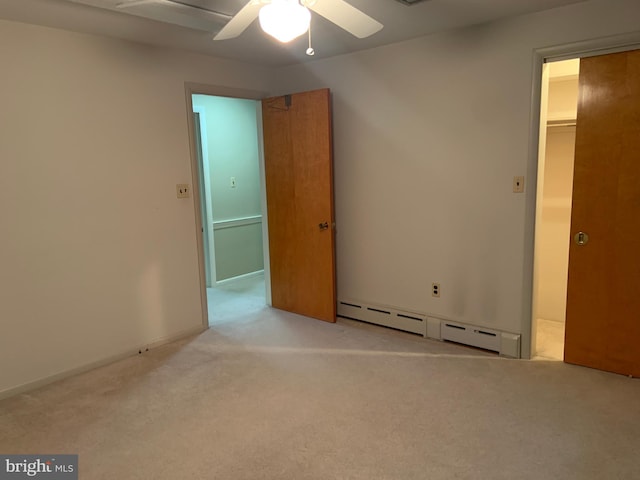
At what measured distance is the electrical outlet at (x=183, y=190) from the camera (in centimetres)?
352

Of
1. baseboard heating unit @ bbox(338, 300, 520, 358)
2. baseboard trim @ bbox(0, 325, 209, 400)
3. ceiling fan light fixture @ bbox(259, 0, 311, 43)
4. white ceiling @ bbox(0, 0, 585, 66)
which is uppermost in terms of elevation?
white ceiling @ bbox(0, 0, 585, 66)

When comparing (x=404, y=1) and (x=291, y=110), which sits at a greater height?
(x=404, y=1)

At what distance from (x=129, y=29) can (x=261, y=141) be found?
5.20 feet

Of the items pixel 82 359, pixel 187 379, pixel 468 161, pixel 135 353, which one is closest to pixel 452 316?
pixel 468 161

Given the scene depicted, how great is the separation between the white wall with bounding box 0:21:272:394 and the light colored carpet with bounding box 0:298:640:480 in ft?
1.06

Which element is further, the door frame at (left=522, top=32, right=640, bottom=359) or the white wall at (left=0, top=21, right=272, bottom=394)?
the white wall at (left=0, top=21, right=272, bottom=394)

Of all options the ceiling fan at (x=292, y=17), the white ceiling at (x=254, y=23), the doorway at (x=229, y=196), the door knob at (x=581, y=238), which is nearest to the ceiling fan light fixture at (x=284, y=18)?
the ceiling fan at (x=292, y=17)

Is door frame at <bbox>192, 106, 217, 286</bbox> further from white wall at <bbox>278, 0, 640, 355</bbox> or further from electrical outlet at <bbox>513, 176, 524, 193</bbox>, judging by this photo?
electrical outlet at <bbox>513, 176, 524, 193</bbox>

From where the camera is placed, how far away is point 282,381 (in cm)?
284

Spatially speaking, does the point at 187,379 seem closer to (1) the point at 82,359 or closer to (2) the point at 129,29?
(1) the point at 82,359

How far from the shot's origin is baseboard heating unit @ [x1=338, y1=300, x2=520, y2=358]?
3.12 meters

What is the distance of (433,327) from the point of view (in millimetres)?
3484

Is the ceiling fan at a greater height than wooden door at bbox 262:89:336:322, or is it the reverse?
the ceiling fan

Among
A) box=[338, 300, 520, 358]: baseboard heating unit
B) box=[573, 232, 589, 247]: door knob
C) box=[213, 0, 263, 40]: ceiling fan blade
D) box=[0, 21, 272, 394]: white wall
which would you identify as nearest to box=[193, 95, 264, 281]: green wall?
box=[0, 21, 272, 394]: white wall
